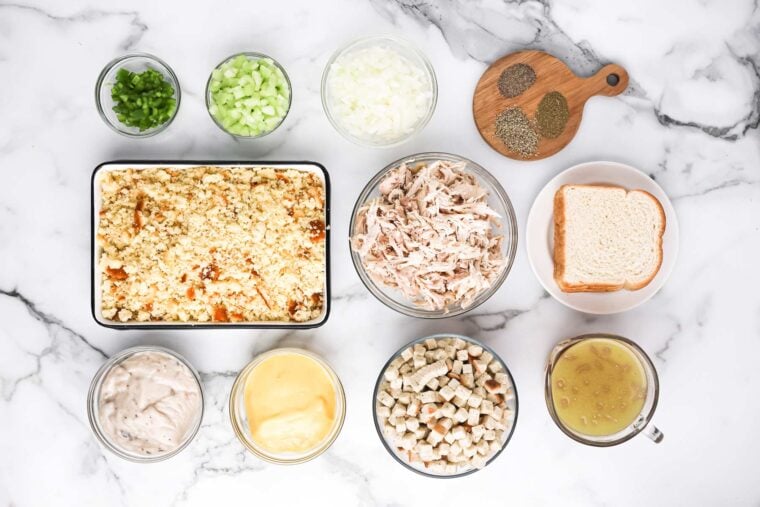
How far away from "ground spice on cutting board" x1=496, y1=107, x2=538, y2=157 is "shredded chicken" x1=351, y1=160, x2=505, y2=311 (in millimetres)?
311

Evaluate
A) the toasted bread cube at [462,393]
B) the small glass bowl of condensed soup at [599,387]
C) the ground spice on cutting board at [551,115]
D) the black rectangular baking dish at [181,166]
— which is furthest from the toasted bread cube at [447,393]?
the ground spice on cutting board at [551,115]

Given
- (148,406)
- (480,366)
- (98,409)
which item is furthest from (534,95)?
(98,409)

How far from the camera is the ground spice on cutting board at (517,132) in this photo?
8.18 feet

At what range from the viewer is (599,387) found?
2426mm

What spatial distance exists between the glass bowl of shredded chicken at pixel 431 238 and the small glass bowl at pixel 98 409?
2.65 ft

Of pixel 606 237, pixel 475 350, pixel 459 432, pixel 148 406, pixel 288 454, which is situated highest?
pixel 606 237

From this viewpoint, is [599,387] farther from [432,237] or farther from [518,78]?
[518,78]

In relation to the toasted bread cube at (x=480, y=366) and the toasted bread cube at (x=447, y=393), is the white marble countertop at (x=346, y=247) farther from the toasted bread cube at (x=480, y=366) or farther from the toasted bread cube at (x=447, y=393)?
the toasted bread cube at (x=447, y=393)

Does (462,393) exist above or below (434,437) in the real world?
above

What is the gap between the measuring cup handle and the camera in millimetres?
2420

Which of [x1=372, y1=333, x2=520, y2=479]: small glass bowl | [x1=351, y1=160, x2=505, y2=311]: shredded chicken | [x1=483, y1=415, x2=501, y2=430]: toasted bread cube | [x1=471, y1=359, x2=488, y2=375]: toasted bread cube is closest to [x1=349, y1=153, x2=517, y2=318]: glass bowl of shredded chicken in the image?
[x1=351, y1=160, x2=505, y2=311]: shredded chicken

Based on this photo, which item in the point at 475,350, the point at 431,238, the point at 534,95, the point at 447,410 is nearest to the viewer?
the point at 431,238

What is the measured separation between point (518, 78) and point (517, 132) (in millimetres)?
217

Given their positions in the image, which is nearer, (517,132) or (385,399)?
(385,399)
